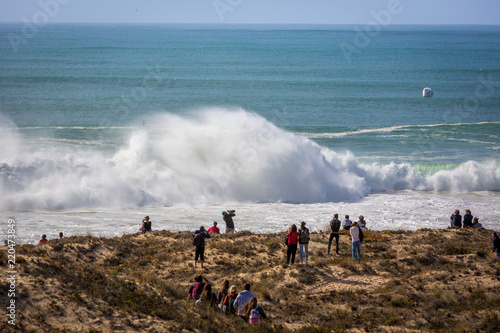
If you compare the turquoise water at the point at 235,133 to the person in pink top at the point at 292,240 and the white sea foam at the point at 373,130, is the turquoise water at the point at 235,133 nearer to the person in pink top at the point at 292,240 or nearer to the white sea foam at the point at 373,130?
the white sea foam at the point at 373,130

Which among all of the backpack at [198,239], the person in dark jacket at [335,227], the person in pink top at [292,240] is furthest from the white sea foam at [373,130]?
the backpack at [198,239]

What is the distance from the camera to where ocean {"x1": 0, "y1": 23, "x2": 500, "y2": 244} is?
24594 mm

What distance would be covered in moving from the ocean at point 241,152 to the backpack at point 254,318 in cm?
1128

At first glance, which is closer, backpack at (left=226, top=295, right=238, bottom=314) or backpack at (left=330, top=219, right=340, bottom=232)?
backpack at (left=226, top=295, right=238, bottom=314)

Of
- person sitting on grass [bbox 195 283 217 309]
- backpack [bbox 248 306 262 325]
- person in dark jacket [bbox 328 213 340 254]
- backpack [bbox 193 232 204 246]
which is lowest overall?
backpack [bbox 248 306 262 325]

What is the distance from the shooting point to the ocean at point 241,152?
24.6 meters

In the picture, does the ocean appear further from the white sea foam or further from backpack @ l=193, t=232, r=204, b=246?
backpack @ l=193, t=232, r=204, b=246

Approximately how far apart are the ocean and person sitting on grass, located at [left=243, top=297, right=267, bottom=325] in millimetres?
11080

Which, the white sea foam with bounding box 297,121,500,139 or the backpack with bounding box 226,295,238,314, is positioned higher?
the white sea foam with bounding box 297,121,500,139

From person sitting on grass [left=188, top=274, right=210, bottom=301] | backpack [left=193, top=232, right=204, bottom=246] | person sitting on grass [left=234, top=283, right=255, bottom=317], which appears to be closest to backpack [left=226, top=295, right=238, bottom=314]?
person sitting on grass [left=234, top=283, right=255, bottom=317]

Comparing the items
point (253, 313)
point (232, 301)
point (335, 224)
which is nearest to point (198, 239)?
point (232, 301)

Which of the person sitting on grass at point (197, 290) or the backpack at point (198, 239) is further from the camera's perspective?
the backpack at point (198, 239)

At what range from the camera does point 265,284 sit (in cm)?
1316

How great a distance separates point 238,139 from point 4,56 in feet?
234
